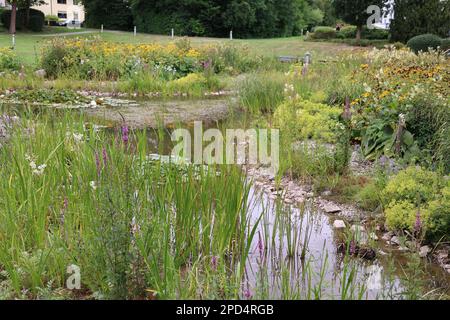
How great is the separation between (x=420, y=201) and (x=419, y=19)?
83.3ft

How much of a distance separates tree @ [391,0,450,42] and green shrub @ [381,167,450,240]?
79.9 feet

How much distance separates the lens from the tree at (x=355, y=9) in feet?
95.0

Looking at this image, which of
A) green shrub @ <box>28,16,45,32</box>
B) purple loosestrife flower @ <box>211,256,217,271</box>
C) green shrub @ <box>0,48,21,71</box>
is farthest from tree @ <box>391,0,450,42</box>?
purple loosestrife flower @ <box>211,256,217,271</box>

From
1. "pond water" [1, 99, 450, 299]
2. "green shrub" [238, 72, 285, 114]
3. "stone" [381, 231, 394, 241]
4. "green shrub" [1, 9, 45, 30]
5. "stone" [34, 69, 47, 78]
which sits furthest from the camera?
"green shrub" [1, 9, 45, 30]

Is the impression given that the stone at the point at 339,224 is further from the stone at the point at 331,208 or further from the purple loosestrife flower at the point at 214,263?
the purple loosestrife flower at the point at 214,263

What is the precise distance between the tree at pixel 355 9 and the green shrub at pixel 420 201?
2600cm

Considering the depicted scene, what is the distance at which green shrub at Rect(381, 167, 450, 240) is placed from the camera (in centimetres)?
417

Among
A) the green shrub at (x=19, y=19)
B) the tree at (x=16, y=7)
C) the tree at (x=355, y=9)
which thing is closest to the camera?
the tree at (x=355, y=9)

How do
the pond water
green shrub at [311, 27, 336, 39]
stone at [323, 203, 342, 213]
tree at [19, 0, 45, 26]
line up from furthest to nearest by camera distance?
tree at [19, 0, 45, 26] < green shrub at [311, 27, 336, 39] < stone at [323, 203, 342, 213] < the pond water

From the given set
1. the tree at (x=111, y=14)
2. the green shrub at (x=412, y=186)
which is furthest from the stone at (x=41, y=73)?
the tree at (x=111, y=14)

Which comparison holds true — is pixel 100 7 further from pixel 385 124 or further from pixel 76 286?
pixel 76 286

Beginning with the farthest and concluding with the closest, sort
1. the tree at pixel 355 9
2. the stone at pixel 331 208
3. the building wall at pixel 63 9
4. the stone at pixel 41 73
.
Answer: the building wall at pixel 63 9
the tree at pixel 355 9
the stone at pixel 41 73
the stone at pixel 331 208

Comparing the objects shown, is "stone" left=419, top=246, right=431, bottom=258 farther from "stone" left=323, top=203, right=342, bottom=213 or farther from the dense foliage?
the dense foliage

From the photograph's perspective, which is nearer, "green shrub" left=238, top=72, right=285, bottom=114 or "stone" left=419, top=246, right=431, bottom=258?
"stone" left=419, top=246, right=431, bottom=258
